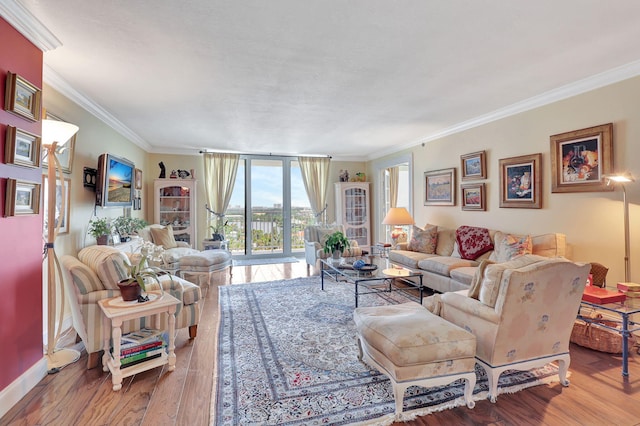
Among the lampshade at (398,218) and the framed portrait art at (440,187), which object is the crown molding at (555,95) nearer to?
the framed portrait art at (440,187)

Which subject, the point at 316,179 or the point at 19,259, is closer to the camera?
the point at 19,259

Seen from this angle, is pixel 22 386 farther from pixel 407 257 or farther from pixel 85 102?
pixel 407 257

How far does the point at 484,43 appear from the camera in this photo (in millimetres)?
2445

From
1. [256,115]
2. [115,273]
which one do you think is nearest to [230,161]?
[256,115]

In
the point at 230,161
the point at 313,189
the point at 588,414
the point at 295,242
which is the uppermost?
the point at 230,161

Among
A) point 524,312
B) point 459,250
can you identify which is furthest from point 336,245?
point 524,312

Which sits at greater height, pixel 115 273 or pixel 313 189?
pixel 313 189

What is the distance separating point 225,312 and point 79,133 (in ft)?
8.54

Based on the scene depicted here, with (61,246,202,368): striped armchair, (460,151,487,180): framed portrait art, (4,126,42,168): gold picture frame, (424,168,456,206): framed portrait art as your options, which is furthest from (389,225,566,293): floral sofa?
(4,126,42,168): gold picture frame

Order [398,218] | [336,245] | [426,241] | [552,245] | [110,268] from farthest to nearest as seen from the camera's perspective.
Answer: [398,218]
[426,241]
[336,245]
[552,245]
[110,268]

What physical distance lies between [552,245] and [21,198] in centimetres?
467

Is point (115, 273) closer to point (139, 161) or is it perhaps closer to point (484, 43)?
point (484, 43)

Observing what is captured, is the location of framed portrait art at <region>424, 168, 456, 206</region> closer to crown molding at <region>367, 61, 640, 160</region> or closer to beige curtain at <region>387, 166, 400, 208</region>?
crown molding at <region>367, 61, 640, 160</region>

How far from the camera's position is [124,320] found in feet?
7.41
